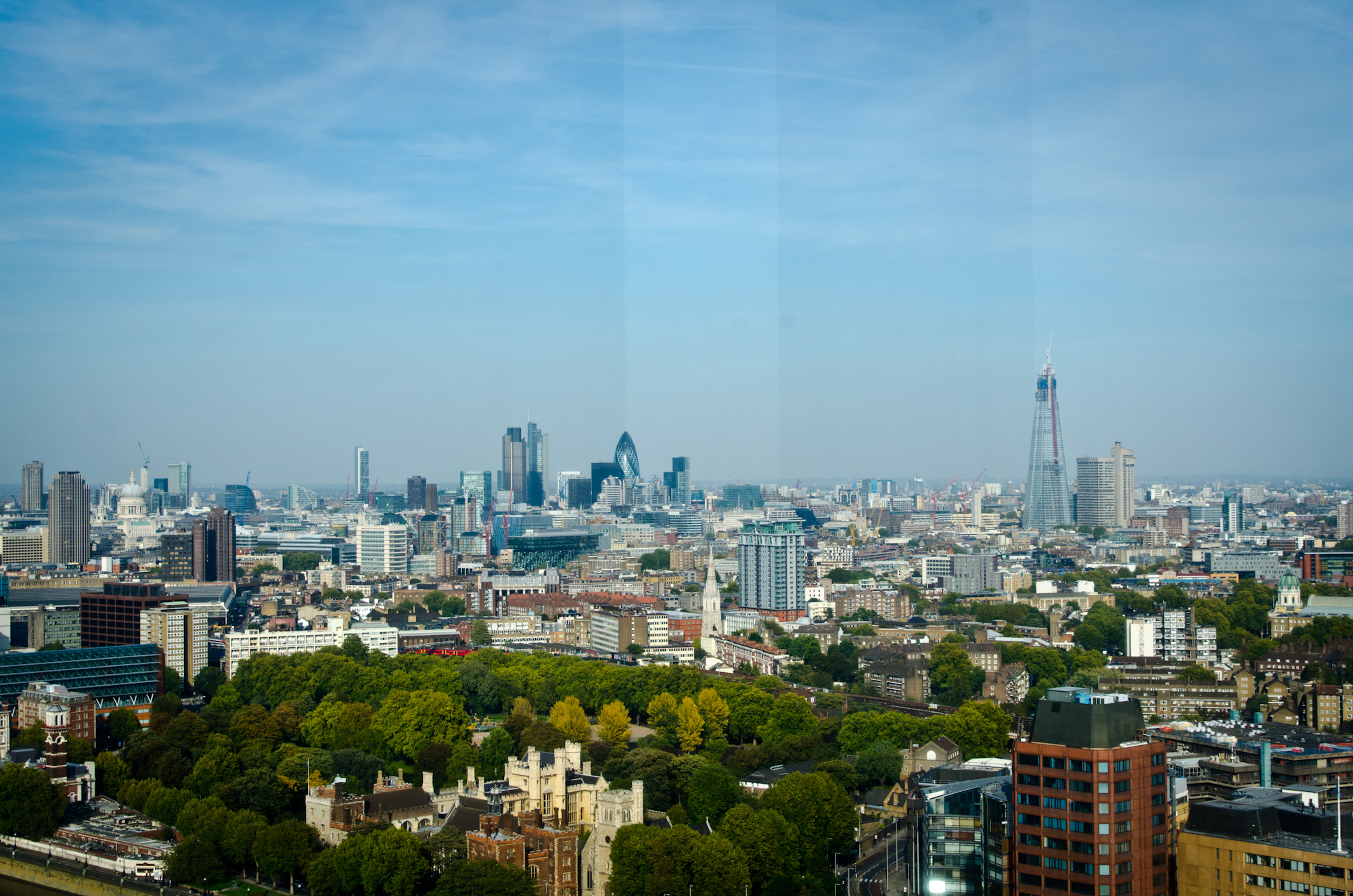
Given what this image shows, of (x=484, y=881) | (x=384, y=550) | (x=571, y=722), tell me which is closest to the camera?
(x=484, y=881)

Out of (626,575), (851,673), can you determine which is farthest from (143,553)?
(851,673)

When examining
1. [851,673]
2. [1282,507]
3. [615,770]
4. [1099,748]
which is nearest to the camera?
[1099,748]

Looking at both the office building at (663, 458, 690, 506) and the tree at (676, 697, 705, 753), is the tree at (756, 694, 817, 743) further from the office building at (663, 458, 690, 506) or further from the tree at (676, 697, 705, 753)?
the office building at (663, 458, 690, 506)

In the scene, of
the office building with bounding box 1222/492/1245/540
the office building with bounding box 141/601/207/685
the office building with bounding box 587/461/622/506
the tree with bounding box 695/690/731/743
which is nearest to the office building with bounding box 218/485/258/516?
the office building with bounding box 587/461/622/506

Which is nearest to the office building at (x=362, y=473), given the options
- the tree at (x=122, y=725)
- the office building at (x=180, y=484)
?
the office building at (x=180, y=484)

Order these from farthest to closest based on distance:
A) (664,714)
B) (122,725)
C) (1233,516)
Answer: (1233,516) → (664,714) → (122,725)

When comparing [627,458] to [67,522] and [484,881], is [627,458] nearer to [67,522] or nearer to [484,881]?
[67,522]

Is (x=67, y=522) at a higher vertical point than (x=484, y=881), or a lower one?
higher

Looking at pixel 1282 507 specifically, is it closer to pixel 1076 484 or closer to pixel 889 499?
pixel 1076 484

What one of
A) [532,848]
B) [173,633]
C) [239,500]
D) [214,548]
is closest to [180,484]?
[239,500]
